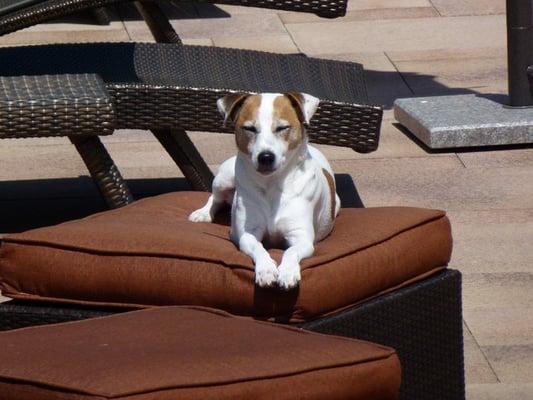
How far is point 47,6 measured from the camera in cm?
702

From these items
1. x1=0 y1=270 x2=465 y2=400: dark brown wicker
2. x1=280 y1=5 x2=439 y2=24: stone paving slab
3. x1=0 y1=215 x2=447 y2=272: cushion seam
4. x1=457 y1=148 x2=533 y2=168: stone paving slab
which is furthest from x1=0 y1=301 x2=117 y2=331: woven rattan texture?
x1=280 y1=5 x2=439 y2=24: stone paving slab

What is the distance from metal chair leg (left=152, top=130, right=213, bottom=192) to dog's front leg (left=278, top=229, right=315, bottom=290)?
196 centimetres

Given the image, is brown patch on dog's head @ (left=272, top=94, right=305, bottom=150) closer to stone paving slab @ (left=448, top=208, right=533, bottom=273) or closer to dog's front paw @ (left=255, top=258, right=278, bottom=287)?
dog's front paw @ (left=255, top=258, right=278, bottom=287)

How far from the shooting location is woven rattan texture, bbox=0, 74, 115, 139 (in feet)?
18.9

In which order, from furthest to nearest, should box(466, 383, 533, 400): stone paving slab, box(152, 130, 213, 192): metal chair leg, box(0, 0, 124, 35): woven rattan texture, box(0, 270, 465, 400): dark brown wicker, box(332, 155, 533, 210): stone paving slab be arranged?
box(332, 155, 533, 210): stone paving slab < box(0, 0, 124, 35): woven rattan texture < box(152, 130, 213, 192): metal chair leg < box(466, 383, 533, 400): stone paving slab < box(0, 270, 465, 400): dark brown wicker

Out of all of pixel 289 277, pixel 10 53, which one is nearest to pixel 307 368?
pixel 289 277

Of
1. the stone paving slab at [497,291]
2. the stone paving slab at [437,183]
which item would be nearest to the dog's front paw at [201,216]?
the stone paving slab at [497,291]

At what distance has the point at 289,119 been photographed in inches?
191

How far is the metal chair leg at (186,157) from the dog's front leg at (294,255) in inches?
77.0

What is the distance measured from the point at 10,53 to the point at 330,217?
2780 mm

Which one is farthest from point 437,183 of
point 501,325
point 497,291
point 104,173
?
point 104,173

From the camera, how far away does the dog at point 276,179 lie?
15.8 ft

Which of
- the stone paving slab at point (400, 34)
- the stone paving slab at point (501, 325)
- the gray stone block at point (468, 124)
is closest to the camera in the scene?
the stone paving slab at point (501, 325)

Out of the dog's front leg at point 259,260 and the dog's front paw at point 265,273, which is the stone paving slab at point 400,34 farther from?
the dog's front paw at point 265,273
